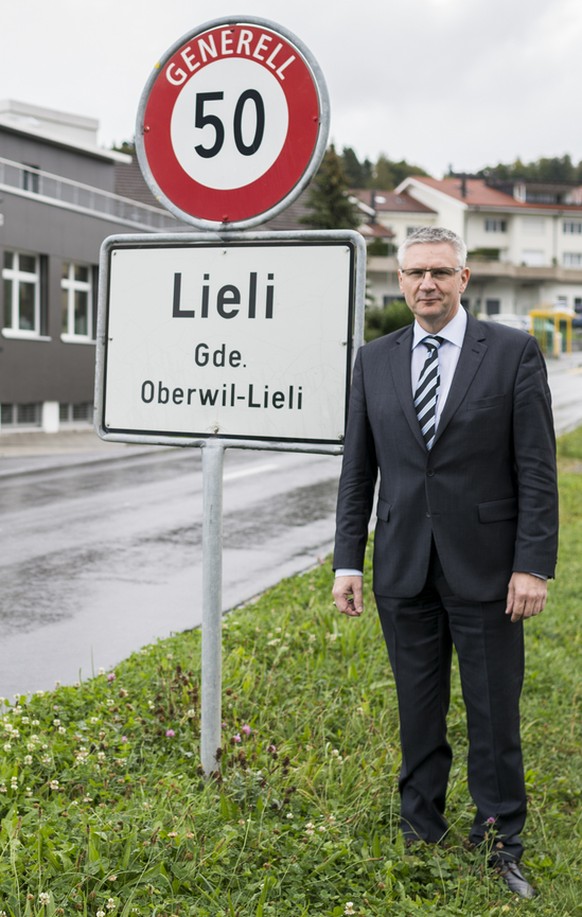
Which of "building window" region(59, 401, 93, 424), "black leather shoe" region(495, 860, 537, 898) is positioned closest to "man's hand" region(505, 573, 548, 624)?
"black leather shoe" region(495, 860, 537, 898)

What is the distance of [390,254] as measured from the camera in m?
78.8

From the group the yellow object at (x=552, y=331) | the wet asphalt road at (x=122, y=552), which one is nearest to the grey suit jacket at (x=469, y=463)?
the wet asphalt road at (x=122, y=552)

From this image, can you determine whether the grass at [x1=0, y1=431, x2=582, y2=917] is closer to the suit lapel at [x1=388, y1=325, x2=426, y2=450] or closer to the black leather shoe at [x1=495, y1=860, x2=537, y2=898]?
the black leather shoe at [x1=495, y1=860, x2=537, y2=898]

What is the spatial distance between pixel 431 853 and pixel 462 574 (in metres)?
0.95

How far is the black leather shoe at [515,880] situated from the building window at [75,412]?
2666cm

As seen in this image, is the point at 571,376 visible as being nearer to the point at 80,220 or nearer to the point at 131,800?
the point at 80,220

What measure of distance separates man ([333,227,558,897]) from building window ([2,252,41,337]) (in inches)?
960

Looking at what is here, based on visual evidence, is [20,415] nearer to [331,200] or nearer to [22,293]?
[22,293]

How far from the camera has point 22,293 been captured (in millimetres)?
27797

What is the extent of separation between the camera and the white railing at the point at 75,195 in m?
26.5

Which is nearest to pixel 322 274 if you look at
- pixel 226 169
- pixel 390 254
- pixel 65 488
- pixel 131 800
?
pixel 226 169

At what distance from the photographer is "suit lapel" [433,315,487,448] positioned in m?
3.61

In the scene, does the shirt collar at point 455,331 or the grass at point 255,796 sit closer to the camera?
the grass at point 255,796

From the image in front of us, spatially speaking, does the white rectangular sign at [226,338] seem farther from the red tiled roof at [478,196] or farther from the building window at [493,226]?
the building window at [493,226]
